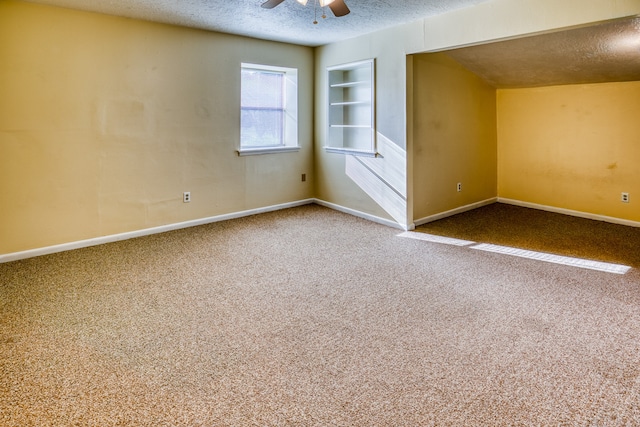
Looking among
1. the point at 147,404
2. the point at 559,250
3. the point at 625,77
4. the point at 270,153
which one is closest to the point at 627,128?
the point at 625,77

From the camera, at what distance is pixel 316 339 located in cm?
226

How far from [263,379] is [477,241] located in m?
3.05

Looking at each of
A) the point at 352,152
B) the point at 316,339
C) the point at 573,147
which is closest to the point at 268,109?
the point at 352,152

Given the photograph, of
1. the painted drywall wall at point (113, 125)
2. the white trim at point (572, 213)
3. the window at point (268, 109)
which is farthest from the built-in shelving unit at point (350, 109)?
the white trim at point (572, 213)

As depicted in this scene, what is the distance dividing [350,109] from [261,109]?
1.30 m

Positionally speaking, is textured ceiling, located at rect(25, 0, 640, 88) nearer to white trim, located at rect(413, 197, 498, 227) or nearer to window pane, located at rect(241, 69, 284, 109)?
window pane, located at rect(241, 69, 284, 109)

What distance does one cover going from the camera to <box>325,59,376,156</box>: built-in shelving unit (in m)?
5.30

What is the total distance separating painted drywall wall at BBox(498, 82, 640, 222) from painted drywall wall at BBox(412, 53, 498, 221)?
285 millimetres

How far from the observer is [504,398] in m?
1.74

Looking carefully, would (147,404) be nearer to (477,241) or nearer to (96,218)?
(96,218)

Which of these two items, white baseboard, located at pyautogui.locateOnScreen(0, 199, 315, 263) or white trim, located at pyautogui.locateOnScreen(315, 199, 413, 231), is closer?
white baseboard, located at pyautogui.locateOnScreen(0, 199, 315, 263)

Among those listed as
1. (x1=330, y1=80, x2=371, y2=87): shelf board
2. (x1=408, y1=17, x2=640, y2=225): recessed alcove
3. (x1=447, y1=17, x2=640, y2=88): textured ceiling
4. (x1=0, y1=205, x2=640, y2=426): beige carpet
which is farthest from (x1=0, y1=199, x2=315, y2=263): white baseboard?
(x1=447, y1=17, x2=640, y2=88): textured ceiling

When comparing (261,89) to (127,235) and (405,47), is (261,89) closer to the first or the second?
(405,47)

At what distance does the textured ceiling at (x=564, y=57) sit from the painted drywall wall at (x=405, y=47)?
384 mm
